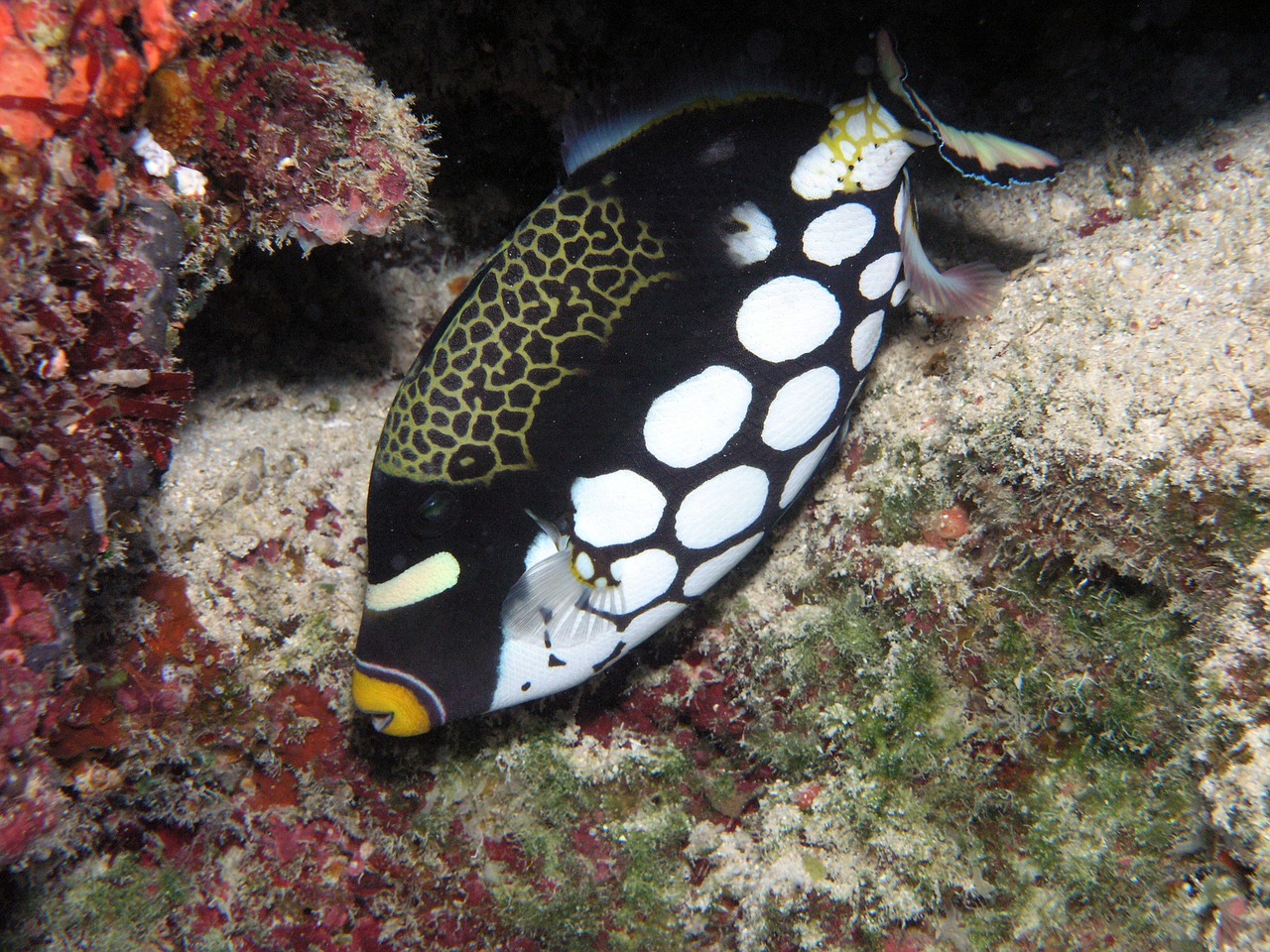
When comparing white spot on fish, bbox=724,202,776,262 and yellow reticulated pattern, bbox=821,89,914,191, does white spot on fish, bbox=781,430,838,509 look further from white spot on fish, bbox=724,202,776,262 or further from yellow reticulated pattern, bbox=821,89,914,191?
yellow reticulated pattern, bbox=821,89,914,191

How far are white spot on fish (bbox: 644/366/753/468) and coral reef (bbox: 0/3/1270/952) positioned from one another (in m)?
0.73

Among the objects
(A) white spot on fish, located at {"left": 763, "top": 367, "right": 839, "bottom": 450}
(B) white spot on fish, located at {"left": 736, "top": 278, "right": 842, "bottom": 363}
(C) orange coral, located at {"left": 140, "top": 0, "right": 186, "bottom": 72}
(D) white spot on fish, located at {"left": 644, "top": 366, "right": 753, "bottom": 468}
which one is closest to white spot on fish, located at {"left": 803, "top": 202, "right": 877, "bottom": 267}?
(B) white spot on fish, located at {"left": 736, "top": 278, "right": 842, "bottom": 363}

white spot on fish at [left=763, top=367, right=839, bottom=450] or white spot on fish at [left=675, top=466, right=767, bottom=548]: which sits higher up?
white spot on fish at [left=763, top=367, right=839, bottom=450]

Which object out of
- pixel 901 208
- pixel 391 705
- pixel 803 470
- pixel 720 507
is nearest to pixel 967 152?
pixel 901 208

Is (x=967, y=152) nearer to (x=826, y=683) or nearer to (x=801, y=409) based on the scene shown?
(x=801, y=409)

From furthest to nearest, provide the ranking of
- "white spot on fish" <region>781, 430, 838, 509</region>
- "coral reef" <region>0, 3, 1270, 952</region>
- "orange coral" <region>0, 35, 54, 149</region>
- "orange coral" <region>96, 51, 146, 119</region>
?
"white spot on fish" <region>781, 430, 838, 509</region> < "coral reef" <region>0, 3, 1270, 952</region> < "orange coral" <region>96, 51, 146, 119</region> < "orange coral" <region>0, 35, 54, 149</region>

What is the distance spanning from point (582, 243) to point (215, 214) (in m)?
1.12

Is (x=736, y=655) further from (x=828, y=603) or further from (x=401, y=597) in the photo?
(x=401, y=597)

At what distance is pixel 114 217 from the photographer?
1894mm

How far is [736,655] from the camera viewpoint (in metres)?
3.21

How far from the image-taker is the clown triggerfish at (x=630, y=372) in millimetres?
2512

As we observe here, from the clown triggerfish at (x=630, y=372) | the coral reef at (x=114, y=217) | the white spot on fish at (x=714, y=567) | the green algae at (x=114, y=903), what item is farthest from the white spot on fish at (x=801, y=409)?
the green algae at (x=114, y=903)

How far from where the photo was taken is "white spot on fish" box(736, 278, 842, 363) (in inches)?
102

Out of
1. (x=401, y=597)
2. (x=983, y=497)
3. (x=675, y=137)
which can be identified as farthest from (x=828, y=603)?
(x=675, y=137)
